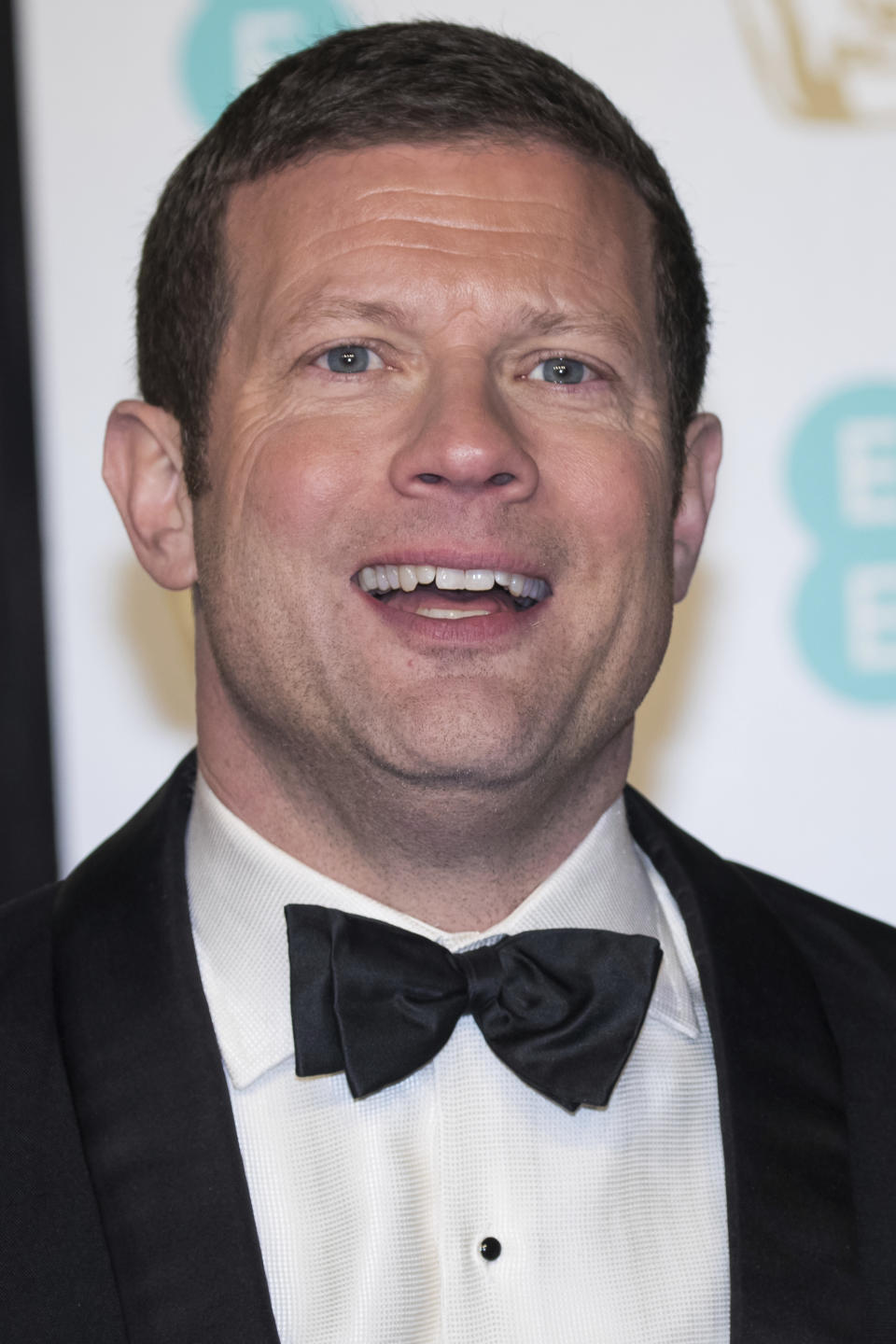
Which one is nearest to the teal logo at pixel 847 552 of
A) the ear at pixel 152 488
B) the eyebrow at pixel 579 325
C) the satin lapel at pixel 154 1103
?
the eyebrow at pixel 579 325

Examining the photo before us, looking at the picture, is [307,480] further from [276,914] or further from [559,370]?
[276,914]

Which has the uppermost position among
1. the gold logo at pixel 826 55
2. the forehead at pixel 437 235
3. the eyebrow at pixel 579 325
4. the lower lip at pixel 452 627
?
the gold logo at pixel 826 55

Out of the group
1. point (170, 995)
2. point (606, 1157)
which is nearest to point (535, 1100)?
point (606, 1157)

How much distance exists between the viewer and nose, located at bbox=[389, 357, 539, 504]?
162cm

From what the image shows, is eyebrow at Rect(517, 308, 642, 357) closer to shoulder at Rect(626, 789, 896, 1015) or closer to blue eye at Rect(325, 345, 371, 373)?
blue eye at Rect(325, 345, 371, 373)

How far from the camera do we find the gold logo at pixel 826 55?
2506 mm

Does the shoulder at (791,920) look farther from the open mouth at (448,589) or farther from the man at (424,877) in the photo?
the open mouth at (448,589)

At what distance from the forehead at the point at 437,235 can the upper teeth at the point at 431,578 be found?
0.82 ft

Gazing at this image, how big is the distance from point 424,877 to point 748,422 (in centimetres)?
103

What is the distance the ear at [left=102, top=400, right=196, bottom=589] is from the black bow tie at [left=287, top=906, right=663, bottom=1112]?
46 cm

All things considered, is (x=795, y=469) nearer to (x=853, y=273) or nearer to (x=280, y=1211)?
(x=853, y=273)

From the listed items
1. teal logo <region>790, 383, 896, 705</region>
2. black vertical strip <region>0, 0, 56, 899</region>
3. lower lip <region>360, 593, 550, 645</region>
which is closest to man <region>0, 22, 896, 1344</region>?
lower lip <region>360, 593, 550, 645</region>

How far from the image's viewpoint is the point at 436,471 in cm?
163

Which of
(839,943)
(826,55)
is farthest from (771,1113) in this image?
(826,55)
